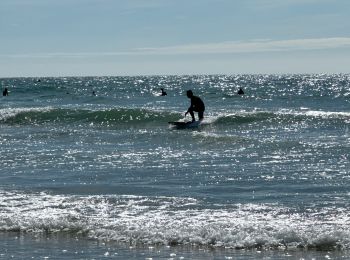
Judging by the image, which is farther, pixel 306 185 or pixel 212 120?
pixel 212 120

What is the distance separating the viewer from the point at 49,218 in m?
11.3

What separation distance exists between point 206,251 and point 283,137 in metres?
16.5

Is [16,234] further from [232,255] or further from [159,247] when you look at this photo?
[232,255]

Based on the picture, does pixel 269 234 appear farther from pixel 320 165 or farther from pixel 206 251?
pixel 320 165

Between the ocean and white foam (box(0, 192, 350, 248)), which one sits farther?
white foam (box(0, 192, 350, 248))

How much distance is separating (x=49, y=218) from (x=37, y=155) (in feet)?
29.5

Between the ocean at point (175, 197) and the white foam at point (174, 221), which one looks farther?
the white foam at point (174, 221)

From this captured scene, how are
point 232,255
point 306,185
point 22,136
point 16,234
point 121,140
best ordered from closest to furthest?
1. point 232,255
2. point 16,234
3. point 306,185
4. point 121,140
5. point 22,136

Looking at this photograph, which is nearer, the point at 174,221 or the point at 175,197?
the point at 174,221

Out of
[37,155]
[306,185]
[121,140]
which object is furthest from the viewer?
[121,140]

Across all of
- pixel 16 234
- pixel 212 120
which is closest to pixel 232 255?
pixel 16 234

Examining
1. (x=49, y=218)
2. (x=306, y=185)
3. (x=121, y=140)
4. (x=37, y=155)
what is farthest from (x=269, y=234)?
(x=121, y=140)

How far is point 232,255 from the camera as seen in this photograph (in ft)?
30.3

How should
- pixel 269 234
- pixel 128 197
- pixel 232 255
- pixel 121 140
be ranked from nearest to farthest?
pixel 232 255 < pixel 269 234 < pixel 128 197 < pixel 121 140
